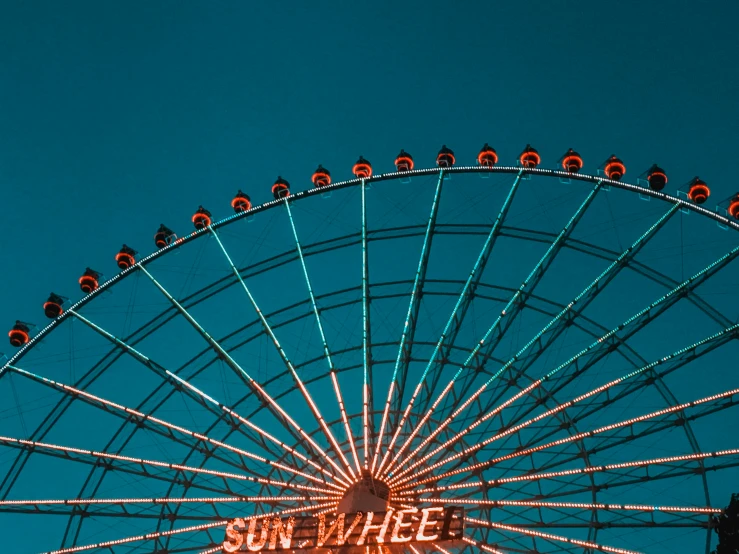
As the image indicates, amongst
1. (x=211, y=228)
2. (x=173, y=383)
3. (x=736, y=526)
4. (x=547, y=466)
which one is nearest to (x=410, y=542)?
(x=547, y=466)

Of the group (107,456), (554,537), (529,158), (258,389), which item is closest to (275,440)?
(258,389)

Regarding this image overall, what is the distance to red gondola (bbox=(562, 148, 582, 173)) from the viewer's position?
28.6 m

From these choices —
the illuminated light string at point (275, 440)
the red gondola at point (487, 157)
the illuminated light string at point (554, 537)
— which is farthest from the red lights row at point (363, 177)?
the illuminated light string at point (554, 537)

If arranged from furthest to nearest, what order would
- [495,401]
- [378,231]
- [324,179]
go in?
[324,179]
[378,231]
[495,401]

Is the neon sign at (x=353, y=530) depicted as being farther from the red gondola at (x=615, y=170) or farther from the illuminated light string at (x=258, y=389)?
the red gondola at (x=615, y=170)

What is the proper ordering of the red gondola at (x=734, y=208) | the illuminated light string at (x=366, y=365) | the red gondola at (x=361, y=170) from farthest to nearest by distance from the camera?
the red gondola at (x=361, y=170) < the red gondola at (x=734, y=208) < the illuminated light string at (x=366, y=365)

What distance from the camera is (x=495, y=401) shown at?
2727 centimetres

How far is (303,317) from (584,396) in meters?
11.3

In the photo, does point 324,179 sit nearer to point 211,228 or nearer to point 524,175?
point 211,228

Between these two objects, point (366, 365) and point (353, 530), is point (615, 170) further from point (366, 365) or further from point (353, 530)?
point (353, 530)

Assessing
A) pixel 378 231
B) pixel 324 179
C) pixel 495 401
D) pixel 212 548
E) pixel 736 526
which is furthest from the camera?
pixel 324 179

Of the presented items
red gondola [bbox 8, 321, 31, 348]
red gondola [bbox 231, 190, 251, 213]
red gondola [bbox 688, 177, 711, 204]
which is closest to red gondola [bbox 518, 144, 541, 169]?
red gondola [bbox 688, 177, 711, 204]

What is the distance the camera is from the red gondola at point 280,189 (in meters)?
31.0

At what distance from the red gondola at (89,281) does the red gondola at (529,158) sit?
13.9m
